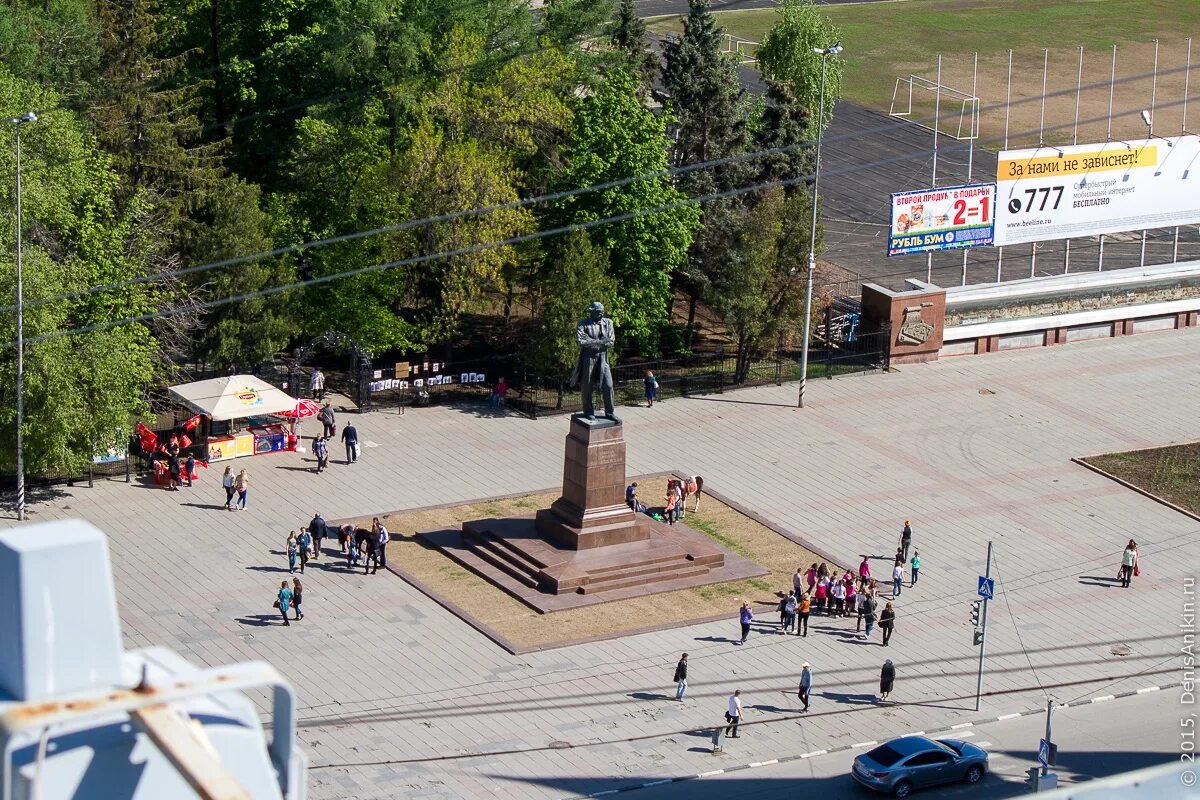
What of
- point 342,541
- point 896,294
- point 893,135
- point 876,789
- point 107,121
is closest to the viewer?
point 876,789

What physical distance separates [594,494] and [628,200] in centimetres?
1531

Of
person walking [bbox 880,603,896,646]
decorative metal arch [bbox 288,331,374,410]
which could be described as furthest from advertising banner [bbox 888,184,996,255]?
person walking [bbox 880,603,896,646]

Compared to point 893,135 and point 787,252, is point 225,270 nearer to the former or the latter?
point 787,252

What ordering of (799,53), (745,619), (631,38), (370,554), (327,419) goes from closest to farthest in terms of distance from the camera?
1. (745,619)
2. (370,554)
3. (327,419)
4. (631,38)
5. (799,53)

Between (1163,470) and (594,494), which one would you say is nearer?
(594,494)

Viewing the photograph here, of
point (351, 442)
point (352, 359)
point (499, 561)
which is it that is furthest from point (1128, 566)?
point (352, 359)

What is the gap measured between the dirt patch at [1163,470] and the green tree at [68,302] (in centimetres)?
2872

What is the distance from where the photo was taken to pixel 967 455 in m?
52.4

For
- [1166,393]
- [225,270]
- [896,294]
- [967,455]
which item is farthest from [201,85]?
[1166,393]

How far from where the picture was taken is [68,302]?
1804 inches

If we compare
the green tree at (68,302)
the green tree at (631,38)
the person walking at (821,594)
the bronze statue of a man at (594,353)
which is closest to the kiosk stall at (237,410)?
the green tree at (68,302)

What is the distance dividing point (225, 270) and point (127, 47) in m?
7.92

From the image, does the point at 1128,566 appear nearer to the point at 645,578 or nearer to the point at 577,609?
the point at 645,578

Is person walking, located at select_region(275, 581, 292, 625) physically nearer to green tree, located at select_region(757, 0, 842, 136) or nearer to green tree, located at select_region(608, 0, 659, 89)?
green tree, located at select_region(608, 0, 659, 89)
